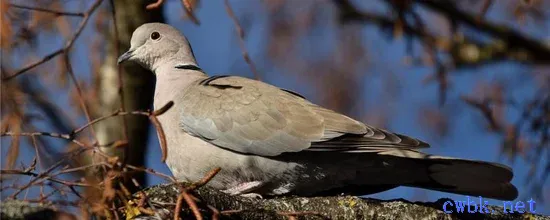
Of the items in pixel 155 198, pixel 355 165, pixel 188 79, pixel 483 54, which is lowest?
pixel 155 198

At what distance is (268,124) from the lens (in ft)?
13.4

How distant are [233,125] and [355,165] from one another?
1.74 ft

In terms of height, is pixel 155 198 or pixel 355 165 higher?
pixel 355 165

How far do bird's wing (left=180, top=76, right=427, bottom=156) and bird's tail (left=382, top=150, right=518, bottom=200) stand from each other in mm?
215

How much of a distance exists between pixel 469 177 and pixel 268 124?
2.78ft

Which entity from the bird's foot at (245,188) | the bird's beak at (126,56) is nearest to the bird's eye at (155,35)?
the bird's beak at (126,56)

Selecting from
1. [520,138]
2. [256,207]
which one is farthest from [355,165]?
[520,138]

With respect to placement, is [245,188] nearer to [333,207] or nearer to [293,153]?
[293,153]

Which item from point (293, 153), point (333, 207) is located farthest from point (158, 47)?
point (333, 207)

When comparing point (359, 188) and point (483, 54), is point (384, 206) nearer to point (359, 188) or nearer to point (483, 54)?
point (359, 188)

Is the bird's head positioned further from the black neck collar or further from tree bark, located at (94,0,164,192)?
tree bark, located at (94,0,164,192)

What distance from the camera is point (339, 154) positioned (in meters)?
3.94

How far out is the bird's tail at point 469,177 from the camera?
3.87m

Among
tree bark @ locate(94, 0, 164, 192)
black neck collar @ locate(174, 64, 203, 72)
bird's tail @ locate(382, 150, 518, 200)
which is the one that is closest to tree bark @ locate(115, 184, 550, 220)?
bird's tail @ locate(382, 150, 518, 200)
